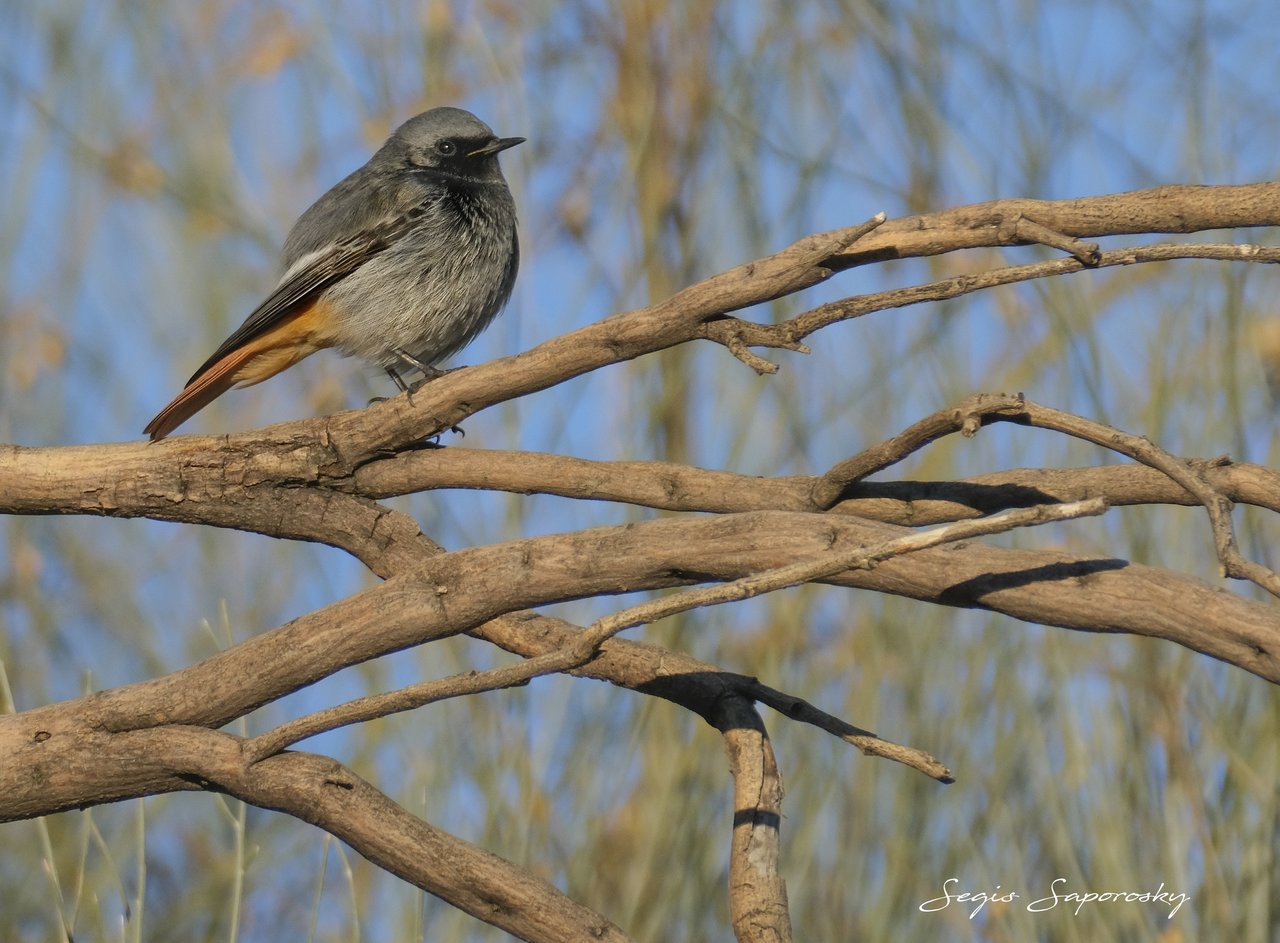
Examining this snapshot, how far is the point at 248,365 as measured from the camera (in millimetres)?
4918

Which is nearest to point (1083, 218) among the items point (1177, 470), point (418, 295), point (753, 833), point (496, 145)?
point (1177, 470)

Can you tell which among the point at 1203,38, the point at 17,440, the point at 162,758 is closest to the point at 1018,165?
the point at 1203,38

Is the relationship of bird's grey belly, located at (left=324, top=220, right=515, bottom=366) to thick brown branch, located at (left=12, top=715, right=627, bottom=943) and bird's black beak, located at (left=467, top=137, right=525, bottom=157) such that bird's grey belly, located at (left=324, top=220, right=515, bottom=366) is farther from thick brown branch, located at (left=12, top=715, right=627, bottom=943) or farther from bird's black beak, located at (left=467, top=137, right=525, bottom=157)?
thick brown branch, located at (left=12, top=715, right=627, bottom=943)

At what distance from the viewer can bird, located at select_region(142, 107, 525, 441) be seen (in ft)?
16.6

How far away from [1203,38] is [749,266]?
251cm

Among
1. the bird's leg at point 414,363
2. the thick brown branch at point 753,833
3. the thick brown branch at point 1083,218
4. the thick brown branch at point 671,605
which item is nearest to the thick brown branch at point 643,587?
the thick brown branch at point 671,605

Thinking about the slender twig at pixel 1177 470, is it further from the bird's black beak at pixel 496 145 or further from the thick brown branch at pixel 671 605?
the bird's black beak at pixel 496 145

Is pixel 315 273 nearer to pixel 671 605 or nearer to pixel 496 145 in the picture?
pixel 496 145

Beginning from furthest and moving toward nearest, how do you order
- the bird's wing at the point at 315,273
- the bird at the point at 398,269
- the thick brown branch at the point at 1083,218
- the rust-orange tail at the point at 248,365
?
the bird at the point at 398,269 < the bird's wing at the point at 315,273 < the rust-orange tail at the point at 248,365 < the thick brown branch at the point at 1083,218

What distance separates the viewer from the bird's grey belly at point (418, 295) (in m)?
5.18

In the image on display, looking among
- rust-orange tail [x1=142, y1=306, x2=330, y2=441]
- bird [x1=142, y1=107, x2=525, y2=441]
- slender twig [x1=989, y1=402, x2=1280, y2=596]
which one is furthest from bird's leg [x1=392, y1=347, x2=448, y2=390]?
slender twig [x1=989, y1=402, x2=1280, y2=596]

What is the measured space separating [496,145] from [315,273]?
0.88 m

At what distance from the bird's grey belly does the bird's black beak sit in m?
0.34

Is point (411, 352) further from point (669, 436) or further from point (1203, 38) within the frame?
point (1203, 38)
